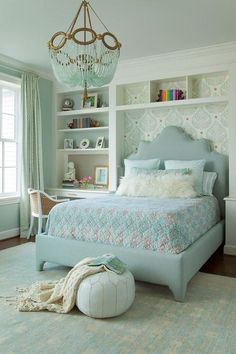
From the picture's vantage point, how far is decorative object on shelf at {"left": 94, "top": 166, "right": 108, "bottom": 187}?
5.41m

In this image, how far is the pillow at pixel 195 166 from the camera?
413cm

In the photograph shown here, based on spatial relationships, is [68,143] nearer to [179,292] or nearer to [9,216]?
[9,216]

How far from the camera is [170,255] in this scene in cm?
263

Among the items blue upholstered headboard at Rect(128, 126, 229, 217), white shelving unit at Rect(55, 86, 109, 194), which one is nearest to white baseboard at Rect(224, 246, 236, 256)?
blue upholstered headboard at Rect(128, 126, 229, 217)

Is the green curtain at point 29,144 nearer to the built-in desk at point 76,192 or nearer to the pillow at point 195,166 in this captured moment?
the built-in desk at point 76,192

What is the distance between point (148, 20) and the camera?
3.48 metres

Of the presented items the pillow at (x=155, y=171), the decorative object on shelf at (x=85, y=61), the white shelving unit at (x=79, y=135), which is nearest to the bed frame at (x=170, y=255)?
the pillow at (x=155, y=171)

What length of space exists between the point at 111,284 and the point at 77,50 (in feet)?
6.22

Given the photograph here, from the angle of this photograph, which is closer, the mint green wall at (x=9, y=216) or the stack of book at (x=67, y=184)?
the mint green wall at (x=9, y=216)

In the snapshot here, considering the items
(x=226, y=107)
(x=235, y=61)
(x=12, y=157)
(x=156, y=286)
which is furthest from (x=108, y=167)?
(x=156, y=286)

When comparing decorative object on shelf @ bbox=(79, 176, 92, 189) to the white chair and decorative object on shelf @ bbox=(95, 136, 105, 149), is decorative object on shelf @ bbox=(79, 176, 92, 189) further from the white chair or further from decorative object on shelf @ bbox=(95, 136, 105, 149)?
the white chair

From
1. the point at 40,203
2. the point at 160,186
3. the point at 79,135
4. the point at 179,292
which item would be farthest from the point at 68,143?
the point at 179,292

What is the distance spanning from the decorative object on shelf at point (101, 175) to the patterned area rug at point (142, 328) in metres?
2.71

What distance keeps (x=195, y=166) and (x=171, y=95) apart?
117 centimetres
